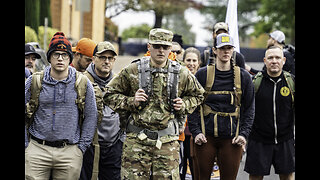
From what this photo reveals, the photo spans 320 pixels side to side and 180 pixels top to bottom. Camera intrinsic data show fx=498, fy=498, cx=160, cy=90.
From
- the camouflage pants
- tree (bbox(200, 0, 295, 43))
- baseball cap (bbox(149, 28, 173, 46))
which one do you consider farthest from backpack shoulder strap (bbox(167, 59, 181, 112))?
tree (bbox(200, 0, 295, 43))

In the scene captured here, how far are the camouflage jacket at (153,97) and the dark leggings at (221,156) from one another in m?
0.80

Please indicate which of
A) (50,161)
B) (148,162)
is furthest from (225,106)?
(50,161)

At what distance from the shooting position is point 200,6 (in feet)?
151

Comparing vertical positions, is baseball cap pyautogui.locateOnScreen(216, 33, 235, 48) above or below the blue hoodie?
above

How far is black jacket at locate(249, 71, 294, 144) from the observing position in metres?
6.28

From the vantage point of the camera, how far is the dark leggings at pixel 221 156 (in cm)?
588

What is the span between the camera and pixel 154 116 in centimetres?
502

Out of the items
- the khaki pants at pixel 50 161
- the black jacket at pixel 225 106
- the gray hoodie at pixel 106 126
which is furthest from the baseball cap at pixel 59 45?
the black jacket at pixel 225 106

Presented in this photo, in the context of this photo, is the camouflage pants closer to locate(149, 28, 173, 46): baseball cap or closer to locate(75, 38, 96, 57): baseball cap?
locate(149, 28, 173, 46): baseball cap

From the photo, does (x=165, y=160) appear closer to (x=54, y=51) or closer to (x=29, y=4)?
(x=54, y=51)

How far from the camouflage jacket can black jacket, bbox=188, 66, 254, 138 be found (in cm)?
51
